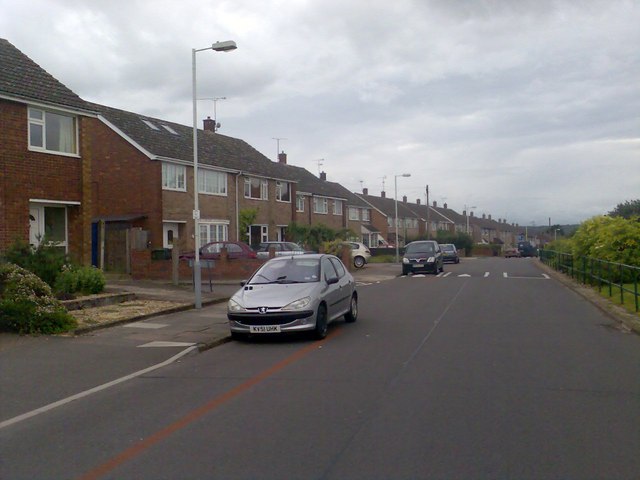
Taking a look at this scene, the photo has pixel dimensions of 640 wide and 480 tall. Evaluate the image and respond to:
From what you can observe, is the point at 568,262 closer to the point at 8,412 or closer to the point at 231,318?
the point at 231,318

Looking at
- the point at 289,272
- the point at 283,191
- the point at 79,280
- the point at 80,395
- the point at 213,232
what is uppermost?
the point at 283,191

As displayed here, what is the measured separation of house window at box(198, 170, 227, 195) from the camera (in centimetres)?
3447

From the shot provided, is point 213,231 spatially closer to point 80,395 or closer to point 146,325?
point 146,325

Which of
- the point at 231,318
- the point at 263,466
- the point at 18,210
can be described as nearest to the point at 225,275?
the point at 18,210

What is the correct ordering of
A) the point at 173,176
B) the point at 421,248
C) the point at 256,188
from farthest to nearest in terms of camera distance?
the point at 256,188 → the point at 421,248 → the point at 173,176

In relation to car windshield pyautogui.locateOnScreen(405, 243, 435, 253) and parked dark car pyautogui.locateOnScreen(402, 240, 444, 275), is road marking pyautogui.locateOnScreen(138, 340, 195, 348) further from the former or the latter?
car windshield pyautogui.locateOnScreen(405, 243, 435, 253)

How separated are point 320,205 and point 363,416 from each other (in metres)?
45.6

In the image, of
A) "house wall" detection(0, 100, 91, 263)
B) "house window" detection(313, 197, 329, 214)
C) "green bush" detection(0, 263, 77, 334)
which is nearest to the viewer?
"green bush" detection(0, 263, 77, 334)

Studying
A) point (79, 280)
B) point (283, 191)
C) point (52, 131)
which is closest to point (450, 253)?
point (283, 191)

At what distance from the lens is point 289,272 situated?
1309cm

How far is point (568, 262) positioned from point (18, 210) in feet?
73.4

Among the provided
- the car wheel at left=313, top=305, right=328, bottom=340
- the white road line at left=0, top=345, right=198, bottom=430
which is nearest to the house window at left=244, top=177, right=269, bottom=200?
the car wheel at left=313, top=305, right=328, bottom=340

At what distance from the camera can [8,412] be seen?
735 centimetres

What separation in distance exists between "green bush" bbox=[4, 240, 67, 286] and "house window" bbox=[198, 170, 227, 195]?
17.7 meters
